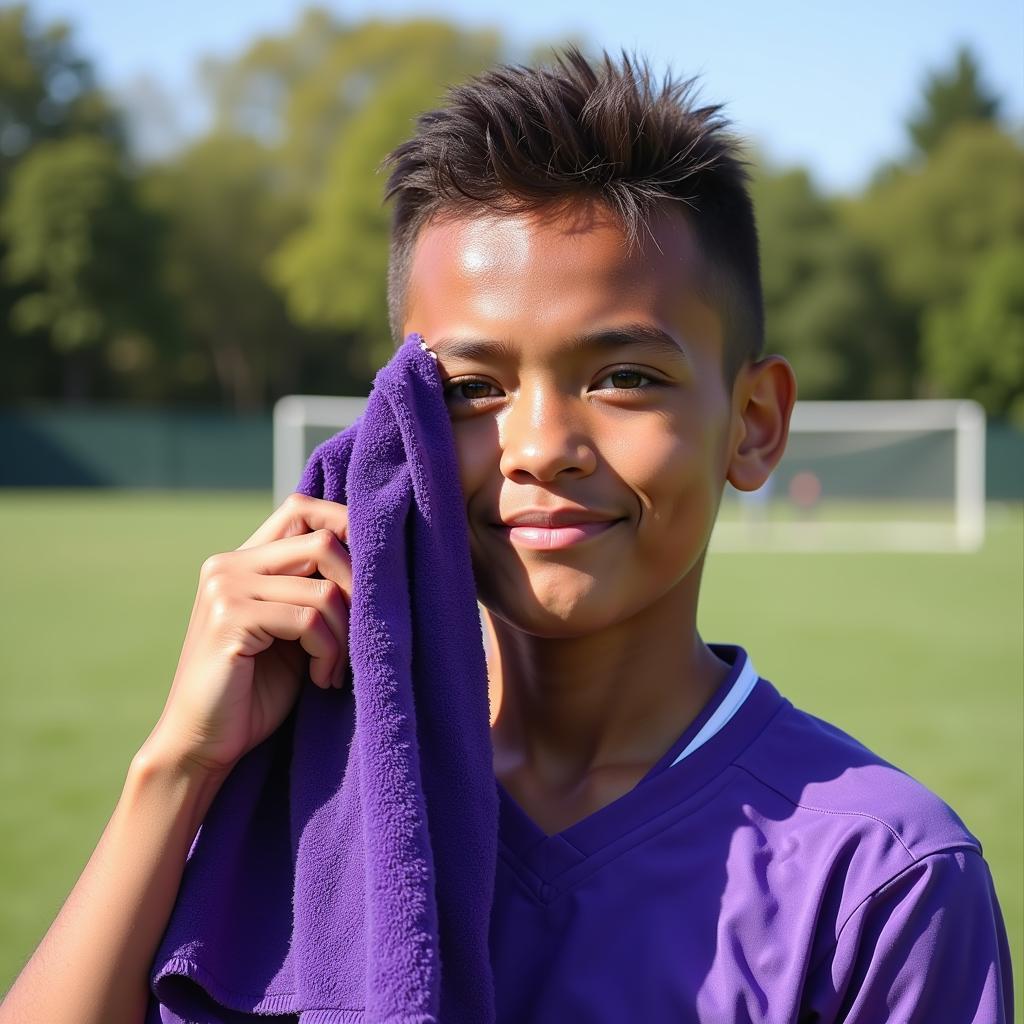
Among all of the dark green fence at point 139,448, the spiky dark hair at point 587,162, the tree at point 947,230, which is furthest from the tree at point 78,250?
the spiky dark hair at point 587,162

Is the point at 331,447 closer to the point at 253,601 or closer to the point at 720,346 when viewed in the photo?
the point at 253,601

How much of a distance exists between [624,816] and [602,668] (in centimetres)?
22

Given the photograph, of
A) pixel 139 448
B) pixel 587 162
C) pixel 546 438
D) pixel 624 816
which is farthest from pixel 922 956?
pixel 139 448

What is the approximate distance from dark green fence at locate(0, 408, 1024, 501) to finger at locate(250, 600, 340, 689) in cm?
3131

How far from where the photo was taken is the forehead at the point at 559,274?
148 cm

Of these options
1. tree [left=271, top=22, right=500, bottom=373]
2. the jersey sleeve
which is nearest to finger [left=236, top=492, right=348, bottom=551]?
the jersey sleeve

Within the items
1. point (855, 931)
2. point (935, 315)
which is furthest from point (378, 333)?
point (855, 931)

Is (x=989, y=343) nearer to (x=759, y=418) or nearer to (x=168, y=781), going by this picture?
(x=759, y=418)

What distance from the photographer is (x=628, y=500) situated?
1500 mm

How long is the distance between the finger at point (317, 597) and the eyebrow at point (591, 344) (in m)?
0.32

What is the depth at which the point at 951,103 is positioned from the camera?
6144 cm

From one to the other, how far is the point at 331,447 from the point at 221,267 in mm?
47682

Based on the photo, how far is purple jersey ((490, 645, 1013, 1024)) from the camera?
1.35m

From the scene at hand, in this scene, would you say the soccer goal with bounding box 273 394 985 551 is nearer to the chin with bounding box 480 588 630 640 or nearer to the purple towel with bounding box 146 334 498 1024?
the chin with bounding box 480 588 630 640
